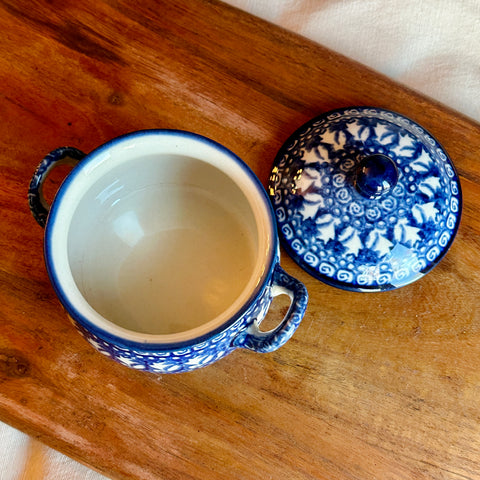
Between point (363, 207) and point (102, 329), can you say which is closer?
point (102, 329)

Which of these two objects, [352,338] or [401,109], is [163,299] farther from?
[401,109]

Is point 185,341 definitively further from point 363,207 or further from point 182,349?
point 363,207

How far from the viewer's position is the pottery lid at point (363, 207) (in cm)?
46

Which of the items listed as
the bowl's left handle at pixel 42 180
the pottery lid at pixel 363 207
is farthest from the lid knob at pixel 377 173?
the bowl's left handle at pixel 42 180

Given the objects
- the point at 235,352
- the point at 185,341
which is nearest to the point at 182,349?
the point at 185,341

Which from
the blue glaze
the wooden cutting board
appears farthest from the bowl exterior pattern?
the wooden cutting board

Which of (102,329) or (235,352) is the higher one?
(102,329)

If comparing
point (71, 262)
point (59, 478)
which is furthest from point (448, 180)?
point (59, 478)

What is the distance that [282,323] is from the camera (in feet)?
1.29

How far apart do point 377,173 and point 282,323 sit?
0.13 metres

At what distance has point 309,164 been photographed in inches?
18.8

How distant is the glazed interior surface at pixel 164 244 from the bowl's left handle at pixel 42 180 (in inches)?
1.1

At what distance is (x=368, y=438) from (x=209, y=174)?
10.4 inches

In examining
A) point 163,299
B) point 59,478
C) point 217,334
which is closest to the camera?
point 217,334
